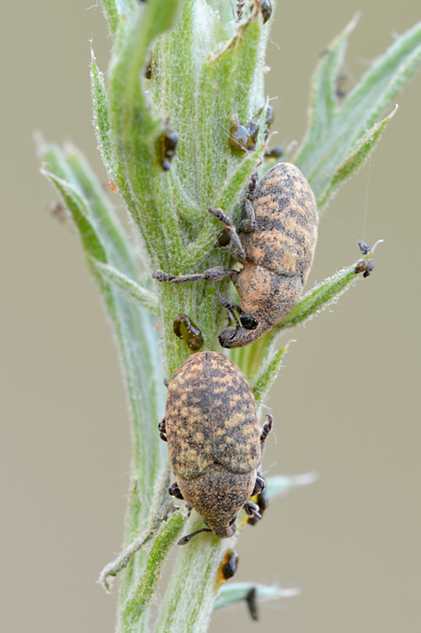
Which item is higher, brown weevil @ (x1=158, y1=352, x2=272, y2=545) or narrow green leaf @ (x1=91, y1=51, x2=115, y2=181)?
narrow green leaf @ (x1=91, y1=51, x2=115, y2=181)

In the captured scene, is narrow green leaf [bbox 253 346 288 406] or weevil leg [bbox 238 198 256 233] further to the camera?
weevil leg [bbox 238 198 256 233]

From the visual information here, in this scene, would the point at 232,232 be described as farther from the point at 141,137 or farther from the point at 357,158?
the point at 357,158

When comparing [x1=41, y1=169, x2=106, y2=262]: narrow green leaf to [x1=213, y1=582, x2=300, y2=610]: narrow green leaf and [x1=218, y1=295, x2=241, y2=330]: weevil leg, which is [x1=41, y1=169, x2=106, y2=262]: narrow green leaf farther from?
[x1=213, y1=582, x2=300, y2=610]: narrow green leaf

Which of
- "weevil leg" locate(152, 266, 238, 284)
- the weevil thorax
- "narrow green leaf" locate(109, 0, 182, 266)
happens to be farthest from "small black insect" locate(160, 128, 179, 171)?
the weevil thorax

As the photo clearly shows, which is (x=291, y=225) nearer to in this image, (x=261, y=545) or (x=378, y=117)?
(x=378, y=117)

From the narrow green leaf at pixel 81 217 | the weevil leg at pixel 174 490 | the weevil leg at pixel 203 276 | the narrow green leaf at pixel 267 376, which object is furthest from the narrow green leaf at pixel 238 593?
the narrow green leaf at pixel 81 217

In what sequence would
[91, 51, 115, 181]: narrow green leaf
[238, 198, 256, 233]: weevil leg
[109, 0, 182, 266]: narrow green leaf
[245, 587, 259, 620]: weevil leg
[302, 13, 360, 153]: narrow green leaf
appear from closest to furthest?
[109, 0, 182, 266]: narrow green leaf, [91, 51, 115, 181]: narrow green leaf, [238, 198, 256, 233]: weevil leg, [245, 587, 259, 620]: weevil leg, [302, 13, 360, 153]: narrow green leaf

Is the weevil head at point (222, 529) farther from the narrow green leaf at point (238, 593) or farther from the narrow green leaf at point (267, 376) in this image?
the narrow green leaf at point (267, 376)

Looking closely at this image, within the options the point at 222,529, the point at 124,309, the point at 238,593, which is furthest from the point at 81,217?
the point at 238,593
